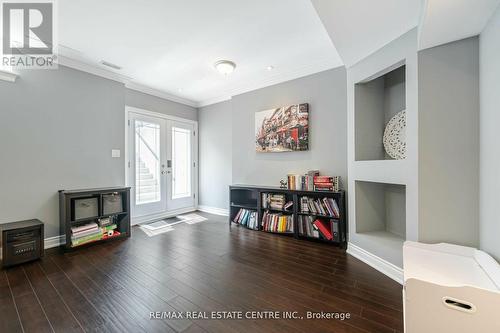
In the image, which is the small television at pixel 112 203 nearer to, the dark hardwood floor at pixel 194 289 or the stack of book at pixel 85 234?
the stack of book at pixel 85 234

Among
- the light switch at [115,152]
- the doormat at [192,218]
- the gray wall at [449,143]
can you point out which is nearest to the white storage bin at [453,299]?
the gray wall at [449,143]

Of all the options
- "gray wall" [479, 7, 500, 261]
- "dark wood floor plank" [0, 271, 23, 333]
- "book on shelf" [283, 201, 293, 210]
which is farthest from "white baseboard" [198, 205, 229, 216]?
"gray wall" [479, 7, 500, 261]

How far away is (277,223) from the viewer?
336 cm

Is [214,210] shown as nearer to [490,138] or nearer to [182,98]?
[182,98]

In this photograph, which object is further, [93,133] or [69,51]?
[93,133]

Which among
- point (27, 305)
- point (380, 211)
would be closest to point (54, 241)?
point (27, 305)

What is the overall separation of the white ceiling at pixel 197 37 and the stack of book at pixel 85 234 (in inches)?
93.0

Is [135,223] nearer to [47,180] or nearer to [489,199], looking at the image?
[47,180]

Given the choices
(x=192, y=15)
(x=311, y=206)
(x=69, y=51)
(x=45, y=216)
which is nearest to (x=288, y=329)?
(x=311, y=206)

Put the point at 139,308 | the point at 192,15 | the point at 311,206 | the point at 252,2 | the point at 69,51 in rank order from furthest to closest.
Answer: the point at 311,206 → the point at 69,51 → the point at 192,15 → the point at 252,2 → the point at 139,308

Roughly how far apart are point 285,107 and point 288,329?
2991 mm

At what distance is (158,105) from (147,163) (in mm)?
1210

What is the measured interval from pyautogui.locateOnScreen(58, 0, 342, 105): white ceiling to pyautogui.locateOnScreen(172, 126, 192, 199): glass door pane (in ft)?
4.26

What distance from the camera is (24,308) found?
5.34 feet
